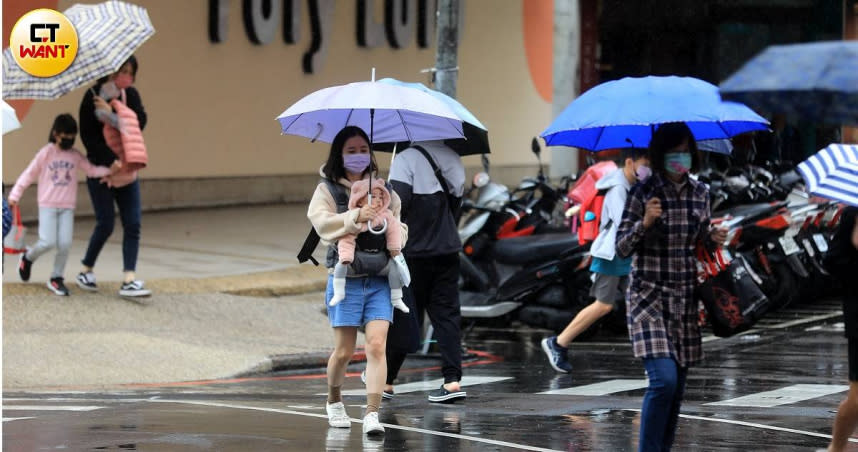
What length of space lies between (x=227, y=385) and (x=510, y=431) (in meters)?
3.30

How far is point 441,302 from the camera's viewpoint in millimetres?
9914

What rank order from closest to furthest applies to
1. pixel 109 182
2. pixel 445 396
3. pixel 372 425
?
pixel 372 425, pixel 445 396, pixel 109 182

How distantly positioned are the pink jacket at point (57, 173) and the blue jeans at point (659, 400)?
6.99 meters

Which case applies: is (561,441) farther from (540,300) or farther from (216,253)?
(216,253)

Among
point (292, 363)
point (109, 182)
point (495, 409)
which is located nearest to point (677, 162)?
point (495, 409)

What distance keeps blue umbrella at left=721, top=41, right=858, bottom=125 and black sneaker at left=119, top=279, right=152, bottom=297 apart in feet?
27.5

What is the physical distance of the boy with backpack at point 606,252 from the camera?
405 inches

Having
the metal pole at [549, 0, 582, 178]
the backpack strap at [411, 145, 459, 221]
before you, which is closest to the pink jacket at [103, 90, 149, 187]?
the backpack strap at [411, 145, 459, 221]

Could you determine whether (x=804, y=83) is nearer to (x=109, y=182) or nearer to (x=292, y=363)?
(x=292, y=363)

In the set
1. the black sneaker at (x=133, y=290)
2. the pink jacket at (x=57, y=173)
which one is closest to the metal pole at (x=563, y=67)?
the black sneaker at (x=133, y=290)

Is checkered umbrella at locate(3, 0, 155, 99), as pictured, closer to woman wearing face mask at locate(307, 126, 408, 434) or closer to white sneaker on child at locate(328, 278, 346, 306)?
woman wearing face mask at locate(307, 126, 408, 434)

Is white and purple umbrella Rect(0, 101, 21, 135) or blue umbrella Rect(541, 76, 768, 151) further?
white and purple umbrella Rect(0, 101, 21, 135)

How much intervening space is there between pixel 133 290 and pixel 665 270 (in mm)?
7088

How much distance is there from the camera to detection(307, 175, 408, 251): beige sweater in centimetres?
805
